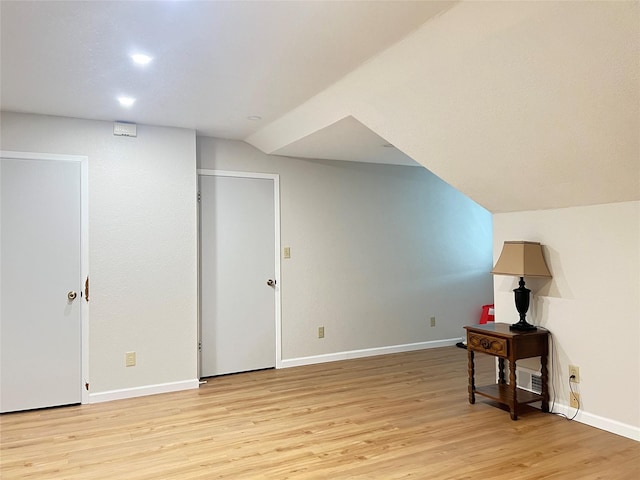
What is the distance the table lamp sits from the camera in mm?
3488

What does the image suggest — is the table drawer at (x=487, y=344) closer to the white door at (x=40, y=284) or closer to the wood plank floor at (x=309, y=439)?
the wood plank floor at (x=309, y=439)

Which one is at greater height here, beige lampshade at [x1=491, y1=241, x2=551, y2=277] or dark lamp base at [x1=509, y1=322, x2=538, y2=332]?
beige lampshade at [x1=491, y1=241, x2=551, y2=277]

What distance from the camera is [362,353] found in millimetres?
5578

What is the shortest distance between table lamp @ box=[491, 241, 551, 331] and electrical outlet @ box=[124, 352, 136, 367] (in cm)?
307

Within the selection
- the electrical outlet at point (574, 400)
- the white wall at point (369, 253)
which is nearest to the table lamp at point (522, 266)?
the electrical outlet at point (574, 400)

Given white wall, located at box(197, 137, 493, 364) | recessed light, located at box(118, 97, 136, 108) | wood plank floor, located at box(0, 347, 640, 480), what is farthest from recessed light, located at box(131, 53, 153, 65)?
wood plank floor, located at box(0, 347, 640, 480)

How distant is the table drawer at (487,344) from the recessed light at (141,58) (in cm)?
296

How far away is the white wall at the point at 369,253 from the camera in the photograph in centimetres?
522

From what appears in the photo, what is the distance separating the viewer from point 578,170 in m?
3.03

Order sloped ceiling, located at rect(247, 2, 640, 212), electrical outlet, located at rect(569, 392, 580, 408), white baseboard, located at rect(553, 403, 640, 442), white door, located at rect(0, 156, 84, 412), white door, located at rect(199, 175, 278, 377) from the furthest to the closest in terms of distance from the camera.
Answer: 1. white door, located at rect(199, 175, 278, 377)
2. white door, located at rect(0, 156, 84, 412)
3. electrical outlet, located at rect(569, 392, 580, 408)
4. white baseboard, located at rect(553, 403, 640, 442)
5. sloped ceiling, located at rect(247, 2, 640, 212)

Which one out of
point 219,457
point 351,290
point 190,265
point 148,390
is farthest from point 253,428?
point 351,290

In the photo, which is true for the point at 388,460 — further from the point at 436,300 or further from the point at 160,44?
the point at 436,300

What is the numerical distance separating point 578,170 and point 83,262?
377 centimetres

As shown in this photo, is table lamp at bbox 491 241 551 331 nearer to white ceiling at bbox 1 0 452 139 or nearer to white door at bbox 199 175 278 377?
white ceiling at bbox 1 0 452 139
